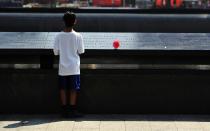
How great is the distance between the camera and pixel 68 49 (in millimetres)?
6016

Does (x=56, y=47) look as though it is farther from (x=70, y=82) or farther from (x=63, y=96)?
(x=63, y=96)

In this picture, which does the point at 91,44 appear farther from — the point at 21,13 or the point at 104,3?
the point at 104,3

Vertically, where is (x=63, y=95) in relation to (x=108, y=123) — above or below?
above

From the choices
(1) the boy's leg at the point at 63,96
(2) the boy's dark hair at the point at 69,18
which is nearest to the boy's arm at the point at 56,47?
(2) the boy's dark hair at the point at 69,18

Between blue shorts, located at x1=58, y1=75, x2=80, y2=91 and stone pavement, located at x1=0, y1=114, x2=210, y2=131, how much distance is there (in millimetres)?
424

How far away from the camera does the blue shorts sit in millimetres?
6078

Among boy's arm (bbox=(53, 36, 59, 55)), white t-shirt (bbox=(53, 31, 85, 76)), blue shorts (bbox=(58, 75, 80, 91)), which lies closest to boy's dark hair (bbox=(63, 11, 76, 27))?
white t-shirt (bbox=(53, 31, 85, 76))

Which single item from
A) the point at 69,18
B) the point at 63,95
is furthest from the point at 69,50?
the point at 63,95

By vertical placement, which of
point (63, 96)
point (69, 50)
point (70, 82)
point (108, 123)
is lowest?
point (108, 123)

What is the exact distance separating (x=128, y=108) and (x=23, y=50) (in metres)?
1.60

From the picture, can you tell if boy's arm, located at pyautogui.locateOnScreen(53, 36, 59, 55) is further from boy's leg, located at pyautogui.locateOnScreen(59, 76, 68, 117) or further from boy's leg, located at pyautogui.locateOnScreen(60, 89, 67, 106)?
boy's leg, located at pyautogui.locateOnScreen(60, 89, 67, 106)

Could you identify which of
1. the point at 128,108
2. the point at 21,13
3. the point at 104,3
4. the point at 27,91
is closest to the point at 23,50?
the point at 27,91

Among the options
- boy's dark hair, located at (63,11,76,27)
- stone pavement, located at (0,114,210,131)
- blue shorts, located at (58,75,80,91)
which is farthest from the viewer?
blue shorts, located at (58,75,80,91)

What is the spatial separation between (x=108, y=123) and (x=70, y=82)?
28.5 inches
